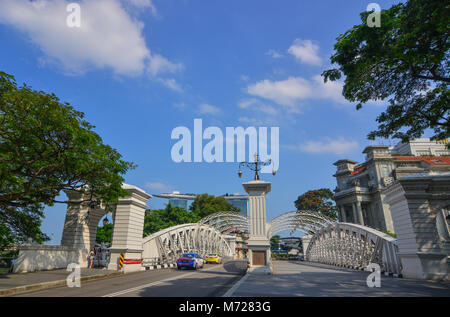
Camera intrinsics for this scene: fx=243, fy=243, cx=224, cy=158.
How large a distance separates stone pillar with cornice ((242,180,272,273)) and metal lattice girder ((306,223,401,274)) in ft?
23.8

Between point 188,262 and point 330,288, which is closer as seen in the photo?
point 330,288

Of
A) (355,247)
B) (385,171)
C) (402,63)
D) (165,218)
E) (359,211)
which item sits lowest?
(355,247)

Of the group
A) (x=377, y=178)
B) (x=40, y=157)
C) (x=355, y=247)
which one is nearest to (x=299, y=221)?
(x=355, y=247)

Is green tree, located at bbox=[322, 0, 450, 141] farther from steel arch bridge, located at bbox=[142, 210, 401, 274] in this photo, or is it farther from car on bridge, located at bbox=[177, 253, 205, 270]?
car on bridge, located at bbox=[177, 253, 205, 270]

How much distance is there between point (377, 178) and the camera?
40000 millimetres

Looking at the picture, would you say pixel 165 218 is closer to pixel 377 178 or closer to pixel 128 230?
pixel 128 230

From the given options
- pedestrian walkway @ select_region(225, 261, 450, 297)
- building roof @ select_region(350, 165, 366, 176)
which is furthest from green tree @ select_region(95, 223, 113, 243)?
building roof @ select_region(350, 165, 366, 176)

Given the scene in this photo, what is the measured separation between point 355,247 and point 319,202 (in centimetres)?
3754

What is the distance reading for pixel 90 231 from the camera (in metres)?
18.0
